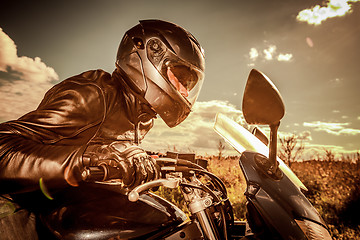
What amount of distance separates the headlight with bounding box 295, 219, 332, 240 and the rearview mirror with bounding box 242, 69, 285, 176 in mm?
244

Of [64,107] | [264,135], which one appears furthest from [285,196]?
[64,107]

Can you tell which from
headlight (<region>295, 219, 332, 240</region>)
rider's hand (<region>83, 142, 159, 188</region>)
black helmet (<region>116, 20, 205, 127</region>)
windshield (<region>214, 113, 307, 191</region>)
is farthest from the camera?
black helmet (<region>116, 20, 205, 127</region>)

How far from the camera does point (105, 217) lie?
1.27 metres

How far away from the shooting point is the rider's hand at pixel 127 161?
102 centimetres

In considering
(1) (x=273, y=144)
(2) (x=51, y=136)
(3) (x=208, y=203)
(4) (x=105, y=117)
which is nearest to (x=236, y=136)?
(1) (x=273, y=144)

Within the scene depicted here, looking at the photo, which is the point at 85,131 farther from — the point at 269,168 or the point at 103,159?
the point at 269,168

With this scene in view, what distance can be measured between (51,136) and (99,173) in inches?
32.7

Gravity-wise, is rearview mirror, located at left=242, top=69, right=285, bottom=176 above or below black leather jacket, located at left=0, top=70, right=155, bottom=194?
above

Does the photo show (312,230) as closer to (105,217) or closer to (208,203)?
(208,203)

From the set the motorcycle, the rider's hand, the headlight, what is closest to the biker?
the rider's hand

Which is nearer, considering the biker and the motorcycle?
the motorcycle

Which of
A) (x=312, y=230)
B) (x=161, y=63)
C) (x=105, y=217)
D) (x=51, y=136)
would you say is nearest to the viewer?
(x=312, y=230)

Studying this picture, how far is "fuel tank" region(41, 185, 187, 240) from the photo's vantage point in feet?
3.98

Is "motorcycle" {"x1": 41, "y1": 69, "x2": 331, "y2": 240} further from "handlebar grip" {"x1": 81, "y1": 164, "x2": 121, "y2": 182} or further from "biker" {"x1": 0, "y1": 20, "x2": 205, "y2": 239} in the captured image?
"biker" {"x1": 0, "y1": 20, "x2": 205, "y2": 239}
